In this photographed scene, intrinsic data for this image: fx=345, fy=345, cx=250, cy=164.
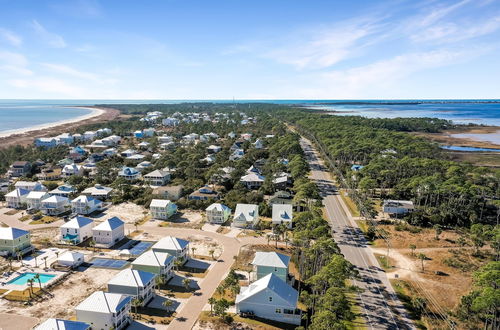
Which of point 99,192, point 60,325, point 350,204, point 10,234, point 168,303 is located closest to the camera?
point 60,325

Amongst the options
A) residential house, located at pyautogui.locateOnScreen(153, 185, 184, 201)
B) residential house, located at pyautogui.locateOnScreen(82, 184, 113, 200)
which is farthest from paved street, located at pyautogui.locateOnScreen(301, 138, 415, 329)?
residential house, located at pyautogui.locateOnScreen(82, 184, 113, 200)

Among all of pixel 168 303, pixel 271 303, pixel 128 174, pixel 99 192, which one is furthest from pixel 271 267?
pixel 128 174

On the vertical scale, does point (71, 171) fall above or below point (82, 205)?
above

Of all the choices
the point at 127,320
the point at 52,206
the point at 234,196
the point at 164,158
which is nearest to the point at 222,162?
the point at 164,158

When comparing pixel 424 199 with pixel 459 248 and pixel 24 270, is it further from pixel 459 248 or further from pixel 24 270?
pixel 24 270

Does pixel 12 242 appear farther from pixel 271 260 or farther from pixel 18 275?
pixel 271 260

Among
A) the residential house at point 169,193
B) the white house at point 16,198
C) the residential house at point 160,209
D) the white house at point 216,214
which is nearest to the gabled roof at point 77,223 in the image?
the residential house at point 160,209

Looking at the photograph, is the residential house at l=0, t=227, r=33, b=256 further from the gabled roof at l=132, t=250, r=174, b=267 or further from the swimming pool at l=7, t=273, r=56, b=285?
the gabled roof at l=132, t=250, r=174, b=267

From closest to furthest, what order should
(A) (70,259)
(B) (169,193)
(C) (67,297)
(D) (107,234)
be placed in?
1. (C) (67,297)
2. (A) (70,259)
3. (D) (107,234)
4. (B) (169,193)
